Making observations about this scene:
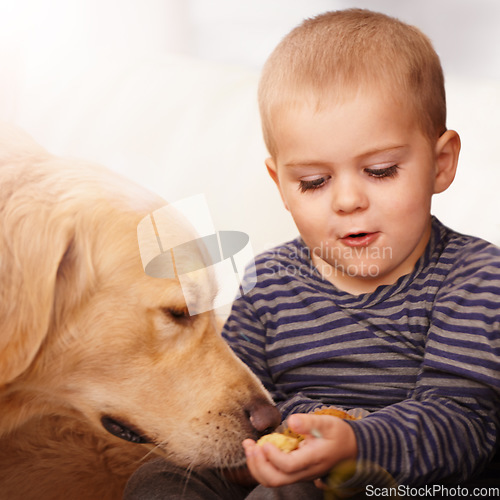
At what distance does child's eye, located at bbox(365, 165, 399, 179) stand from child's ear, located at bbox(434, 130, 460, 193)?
86 millimetres

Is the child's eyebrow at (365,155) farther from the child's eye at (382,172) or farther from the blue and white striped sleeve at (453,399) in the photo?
the blue and white striped sleeve at (453,399)

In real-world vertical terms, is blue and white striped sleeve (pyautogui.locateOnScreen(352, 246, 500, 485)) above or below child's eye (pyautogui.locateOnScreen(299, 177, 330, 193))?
below

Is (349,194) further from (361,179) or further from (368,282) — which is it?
(368,282)

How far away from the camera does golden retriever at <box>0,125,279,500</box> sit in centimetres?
73

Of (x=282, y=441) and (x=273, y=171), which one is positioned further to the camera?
(x=273, y=171)

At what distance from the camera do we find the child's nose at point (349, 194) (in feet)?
2.48

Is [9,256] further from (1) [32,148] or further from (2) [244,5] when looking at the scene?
(2) [244,5]

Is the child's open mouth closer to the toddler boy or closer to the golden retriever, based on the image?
the toddler boy

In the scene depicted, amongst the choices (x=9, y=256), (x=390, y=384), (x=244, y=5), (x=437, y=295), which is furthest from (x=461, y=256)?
(x=9, y=256)

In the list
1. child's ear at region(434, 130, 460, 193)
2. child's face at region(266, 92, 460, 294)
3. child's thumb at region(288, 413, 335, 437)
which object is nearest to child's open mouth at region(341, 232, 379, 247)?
child's face at region(266, 92, 460, 294)

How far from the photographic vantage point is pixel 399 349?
833 mm

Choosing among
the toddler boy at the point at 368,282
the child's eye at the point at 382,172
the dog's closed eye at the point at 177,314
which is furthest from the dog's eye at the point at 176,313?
the child's eye at the point at 382,172

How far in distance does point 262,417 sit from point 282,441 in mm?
67

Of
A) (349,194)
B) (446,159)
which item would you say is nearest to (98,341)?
(349,194)
